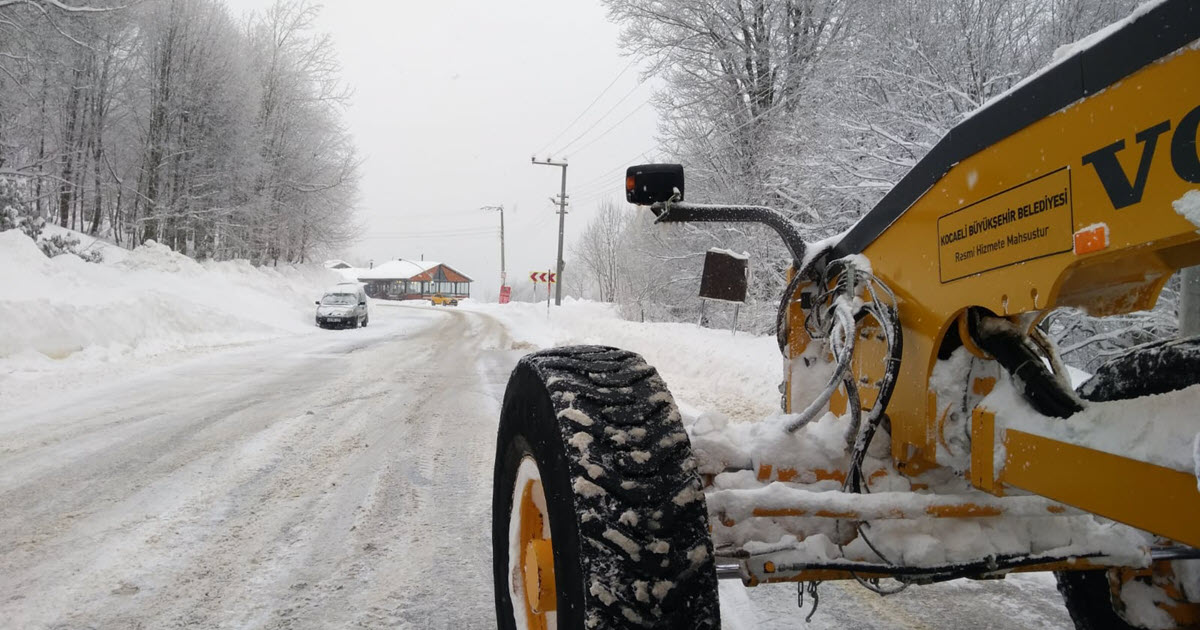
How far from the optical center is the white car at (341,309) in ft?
75.4

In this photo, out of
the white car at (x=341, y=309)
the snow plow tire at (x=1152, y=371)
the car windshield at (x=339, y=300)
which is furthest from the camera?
the car windshield at (x=339, y=300)

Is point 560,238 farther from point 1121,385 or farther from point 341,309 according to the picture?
point 1121,385

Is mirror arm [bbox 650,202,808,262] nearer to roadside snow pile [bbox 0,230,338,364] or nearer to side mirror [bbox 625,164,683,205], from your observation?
side mirror [bbox 625,164,683,205]

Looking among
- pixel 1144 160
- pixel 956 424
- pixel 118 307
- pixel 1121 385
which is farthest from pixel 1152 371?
pixel 118 307

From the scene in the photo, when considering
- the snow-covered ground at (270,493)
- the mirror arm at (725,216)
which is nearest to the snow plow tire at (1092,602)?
the snow-covered ground at (270,493)

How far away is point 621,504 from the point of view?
1484mm

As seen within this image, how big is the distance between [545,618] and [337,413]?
5929 millimetres

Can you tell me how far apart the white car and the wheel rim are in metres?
22.3

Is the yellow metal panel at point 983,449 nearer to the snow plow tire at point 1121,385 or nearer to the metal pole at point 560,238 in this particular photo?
the snow plow tire at point 1121,385

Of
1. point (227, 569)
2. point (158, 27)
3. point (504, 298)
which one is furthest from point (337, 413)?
point (504, 298)

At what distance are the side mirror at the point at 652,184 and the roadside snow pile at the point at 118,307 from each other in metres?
10.4

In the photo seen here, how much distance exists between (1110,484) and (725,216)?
4.46 feet

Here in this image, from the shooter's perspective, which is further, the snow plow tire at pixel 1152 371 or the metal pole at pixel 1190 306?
the metal pole at pixel 1190 306

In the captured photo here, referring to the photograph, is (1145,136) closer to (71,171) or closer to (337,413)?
(337,413)
